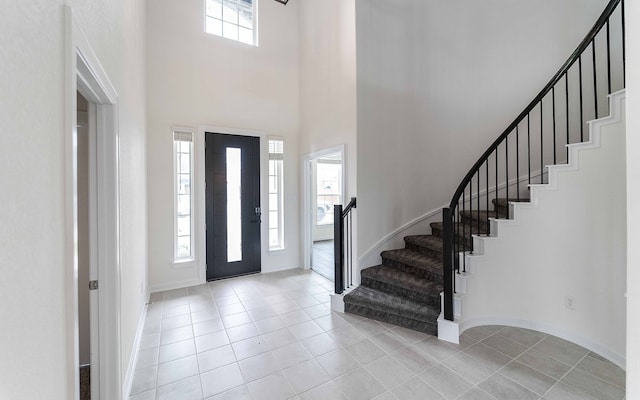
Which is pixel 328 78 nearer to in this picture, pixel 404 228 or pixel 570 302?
pixel 404 228

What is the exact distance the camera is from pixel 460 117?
4176 millimetres

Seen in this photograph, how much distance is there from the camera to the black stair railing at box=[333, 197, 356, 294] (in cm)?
Result: 334

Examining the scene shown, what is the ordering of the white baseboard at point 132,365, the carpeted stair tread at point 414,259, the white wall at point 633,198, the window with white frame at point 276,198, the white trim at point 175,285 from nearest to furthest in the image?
the white wall at point 633,198 < the white baseboard at point 132,365 < the carpeted stair tread at point 414,259 < the white trim at point 175,285 < the window with white frame at point 276,198

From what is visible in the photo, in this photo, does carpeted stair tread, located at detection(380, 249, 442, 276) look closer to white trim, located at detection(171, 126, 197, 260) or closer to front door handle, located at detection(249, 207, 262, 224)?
front door handle, located at detection(249, 207, 262, 224)

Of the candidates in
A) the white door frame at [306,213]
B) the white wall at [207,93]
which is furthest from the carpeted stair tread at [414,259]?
the white wall at [207,93]

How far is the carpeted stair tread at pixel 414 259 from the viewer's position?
310 cm

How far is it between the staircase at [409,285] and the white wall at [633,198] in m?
1.56

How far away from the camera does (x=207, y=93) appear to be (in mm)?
4277

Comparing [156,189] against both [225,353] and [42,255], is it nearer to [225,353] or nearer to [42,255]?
[225,353]

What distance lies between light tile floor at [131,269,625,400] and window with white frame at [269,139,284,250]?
169 centimetres

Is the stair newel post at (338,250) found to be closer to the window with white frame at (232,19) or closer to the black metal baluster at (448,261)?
the black metal baluster at (448,261)

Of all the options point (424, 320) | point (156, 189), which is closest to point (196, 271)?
point (156, 189)

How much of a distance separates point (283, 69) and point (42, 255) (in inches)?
188

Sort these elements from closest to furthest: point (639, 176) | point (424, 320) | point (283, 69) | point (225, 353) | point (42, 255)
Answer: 1. point (42, 255)
2. point (639, 176)
3. point (225, 353)
4. point (424, 320)
5. point (283, 69)
